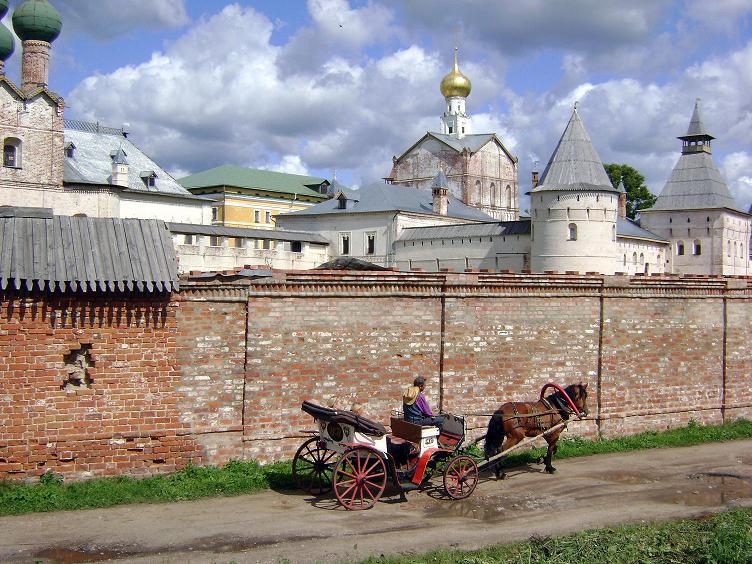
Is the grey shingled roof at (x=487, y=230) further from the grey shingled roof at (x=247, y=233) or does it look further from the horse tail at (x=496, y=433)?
the horse tail at (x=496, y=433)

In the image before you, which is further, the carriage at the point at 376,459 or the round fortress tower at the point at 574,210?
the round fortress tower at the point at 574,210

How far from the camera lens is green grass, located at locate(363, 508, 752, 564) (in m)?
7.98

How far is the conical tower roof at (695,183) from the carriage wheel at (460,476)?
155 ft

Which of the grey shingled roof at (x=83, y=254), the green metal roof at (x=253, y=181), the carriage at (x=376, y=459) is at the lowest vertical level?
the carriage at (x=376, y=459)

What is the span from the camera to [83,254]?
10.0 metres

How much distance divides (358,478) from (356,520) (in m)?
0.52

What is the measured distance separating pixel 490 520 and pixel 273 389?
11.2 feet

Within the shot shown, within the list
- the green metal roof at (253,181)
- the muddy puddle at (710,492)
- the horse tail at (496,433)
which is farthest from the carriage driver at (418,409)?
the green metal roof at (253,181)

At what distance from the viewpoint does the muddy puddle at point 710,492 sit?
1062 centimetres

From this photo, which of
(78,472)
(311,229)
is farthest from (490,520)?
(311,229)

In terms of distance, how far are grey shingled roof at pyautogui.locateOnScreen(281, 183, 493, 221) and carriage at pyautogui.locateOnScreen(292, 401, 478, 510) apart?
1603 inches

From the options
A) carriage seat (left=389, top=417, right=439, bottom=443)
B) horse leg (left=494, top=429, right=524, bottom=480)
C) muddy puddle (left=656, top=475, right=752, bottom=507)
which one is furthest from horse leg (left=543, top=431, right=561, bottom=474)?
carriage seat (left=389, top=417, right=439, bottom=443)

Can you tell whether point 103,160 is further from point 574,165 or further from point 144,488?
point 144,488

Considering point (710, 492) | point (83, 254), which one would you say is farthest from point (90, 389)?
point (710, 492)
